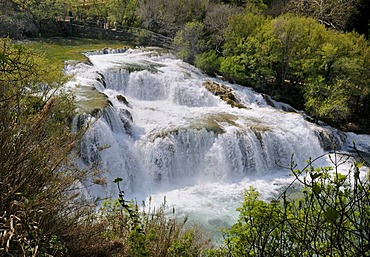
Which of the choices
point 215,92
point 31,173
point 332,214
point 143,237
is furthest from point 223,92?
point 332,214

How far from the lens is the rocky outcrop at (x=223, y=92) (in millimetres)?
17217

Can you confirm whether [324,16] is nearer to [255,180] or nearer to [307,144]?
[307,144]

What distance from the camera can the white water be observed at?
1080cm

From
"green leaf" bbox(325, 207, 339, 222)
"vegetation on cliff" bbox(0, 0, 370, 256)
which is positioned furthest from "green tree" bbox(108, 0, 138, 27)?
"green leaf" bbox(325, 207, 339, 222)

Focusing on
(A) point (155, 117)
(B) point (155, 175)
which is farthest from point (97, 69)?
(B) point (155, 175)

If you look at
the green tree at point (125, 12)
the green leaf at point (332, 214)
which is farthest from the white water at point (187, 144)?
the green tree at point (125, 12)

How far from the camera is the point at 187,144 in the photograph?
12.5 metres

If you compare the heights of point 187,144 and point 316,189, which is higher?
point 316,189

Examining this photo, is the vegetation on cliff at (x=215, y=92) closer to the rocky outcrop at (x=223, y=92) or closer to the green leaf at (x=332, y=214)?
the green leaf at (x=332, y=214)

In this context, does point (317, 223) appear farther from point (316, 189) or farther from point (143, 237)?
point (143, 237)

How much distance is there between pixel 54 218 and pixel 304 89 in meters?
17.9

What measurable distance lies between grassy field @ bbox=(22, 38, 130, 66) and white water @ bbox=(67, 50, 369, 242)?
2.94 meters

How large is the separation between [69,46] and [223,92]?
12.3m

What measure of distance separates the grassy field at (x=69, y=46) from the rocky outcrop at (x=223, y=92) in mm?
7160
